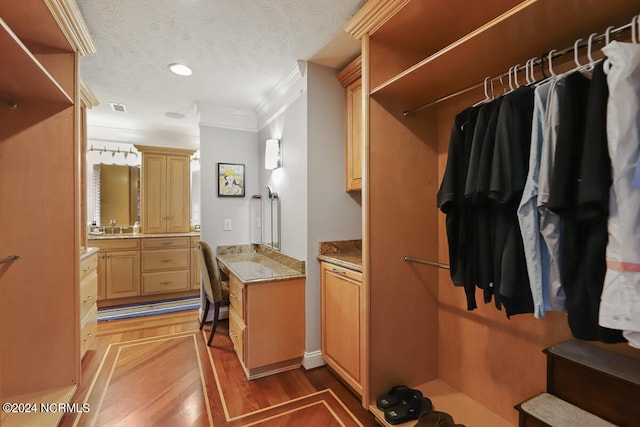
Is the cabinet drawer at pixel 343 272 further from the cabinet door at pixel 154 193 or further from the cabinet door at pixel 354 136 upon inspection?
the cabinet door at pixel 154 193

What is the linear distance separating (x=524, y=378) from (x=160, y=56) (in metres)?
3.06

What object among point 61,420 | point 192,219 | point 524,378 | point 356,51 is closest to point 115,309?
point 192,219

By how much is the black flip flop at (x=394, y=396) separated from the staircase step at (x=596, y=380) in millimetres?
691

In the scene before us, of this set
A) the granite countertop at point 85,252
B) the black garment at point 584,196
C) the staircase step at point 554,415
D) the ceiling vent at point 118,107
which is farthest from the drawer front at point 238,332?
the ceiling vent at point 118,107

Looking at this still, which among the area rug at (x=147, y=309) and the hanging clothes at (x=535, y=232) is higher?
the hanging clothes at (x=535, y=232)

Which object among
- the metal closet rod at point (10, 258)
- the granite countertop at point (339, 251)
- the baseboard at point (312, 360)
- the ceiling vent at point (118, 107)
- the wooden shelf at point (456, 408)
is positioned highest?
the ceiling vent at point (118, 107)

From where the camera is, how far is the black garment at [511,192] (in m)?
1.06

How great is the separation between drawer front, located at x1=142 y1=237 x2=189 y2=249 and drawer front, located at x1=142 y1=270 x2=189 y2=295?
1.21ft

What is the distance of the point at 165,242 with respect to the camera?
4.12 metres

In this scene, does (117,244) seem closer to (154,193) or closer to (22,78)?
(154,193)

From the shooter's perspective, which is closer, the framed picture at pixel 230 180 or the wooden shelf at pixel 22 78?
the wooden shelf at pixel 22 78

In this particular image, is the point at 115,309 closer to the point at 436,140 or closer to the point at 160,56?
the point at 160,56

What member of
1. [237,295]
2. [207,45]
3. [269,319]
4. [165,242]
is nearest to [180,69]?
[207,45]

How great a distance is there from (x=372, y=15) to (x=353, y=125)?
34.5 inches
